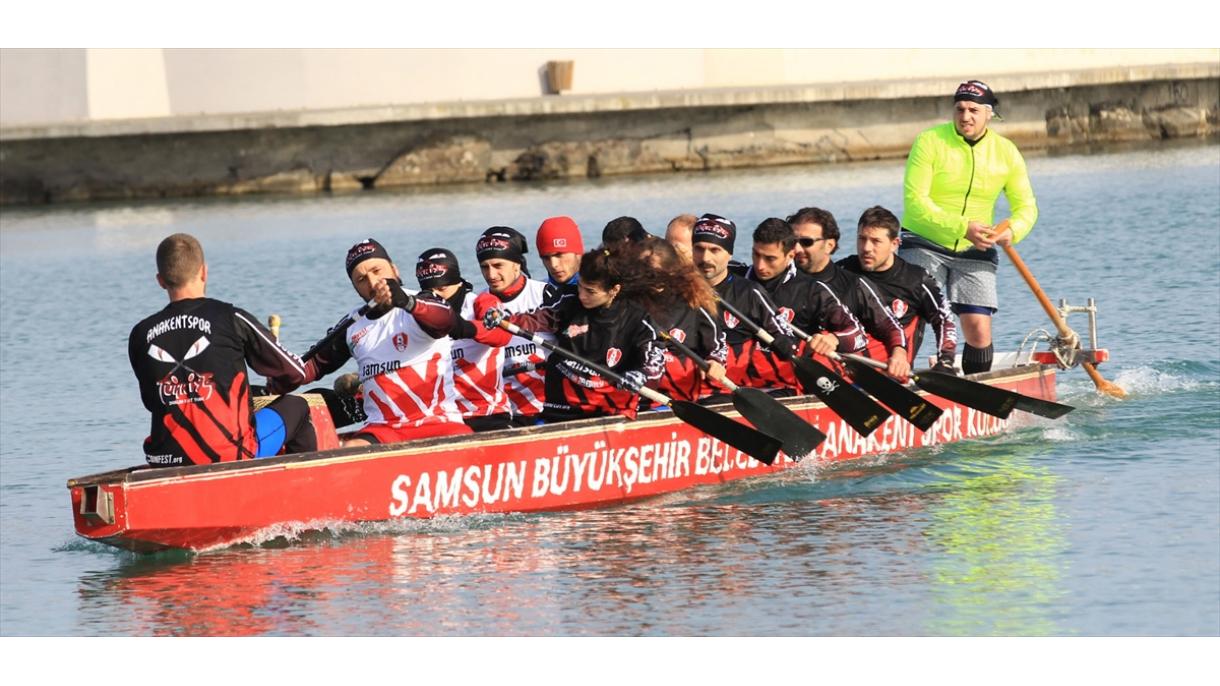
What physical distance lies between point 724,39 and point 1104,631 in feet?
102

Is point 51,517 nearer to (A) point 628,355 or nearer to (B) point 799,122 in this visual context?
(A) point 628,355

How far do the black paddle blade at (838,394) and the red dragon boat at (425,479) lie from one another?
9 centimetres

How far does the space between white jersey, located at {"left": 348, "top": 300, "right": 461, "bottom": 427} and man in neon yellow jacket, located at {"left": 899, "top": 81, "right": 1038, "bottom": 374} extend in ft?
13.0

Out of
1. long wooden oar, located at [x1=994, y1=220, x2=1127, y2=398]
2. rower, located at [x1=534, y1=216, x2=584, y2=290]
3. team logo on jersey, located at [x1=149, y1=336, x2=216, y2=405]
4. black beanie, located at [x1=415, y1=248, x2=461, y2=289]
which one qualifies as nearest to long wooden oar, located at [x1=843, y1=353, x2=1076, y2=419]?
long wooden oar, located at [x1=994, y1=220, x2=1127, y2=398]

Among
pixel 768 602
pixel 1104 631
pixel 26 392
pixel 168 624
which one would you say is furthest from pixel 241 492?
pixel 26 392

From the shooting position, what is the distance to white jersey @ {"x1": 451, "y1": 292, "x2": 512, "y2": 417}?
1140cm

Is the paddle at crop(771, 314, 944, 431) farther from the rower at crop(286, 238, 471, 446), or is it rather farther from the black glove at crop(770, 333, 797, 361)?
the rower at crop(286, 238, 471, 446)

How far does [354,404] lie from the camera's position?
39.9 feet

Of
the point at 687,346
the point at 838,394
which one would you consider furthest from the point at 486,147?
the point at 687,346

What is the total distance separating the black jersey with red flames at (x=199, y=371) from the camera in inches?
388

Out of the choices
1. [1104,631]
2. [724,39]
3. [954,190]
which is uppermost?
[724,39]

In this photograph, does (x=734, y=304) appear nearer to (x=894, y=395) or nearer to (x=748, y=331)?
(x=748, y=331)

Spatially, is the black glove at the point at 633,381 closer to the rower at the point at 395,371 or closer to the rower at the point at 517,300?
the rower at the point at 517,300

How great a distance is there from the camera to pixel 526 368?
12.2 m
